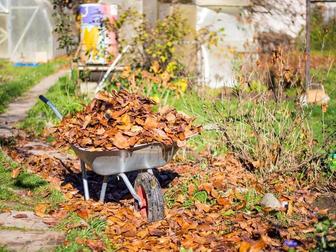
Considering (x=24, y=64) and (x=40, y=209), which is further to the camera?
(x=24, y=64)

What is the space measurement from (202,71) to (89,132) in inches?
276

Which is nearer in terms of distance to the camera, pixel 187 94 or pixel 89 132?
pixel 89 132

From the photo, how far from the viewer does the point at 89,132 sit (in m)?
5.65

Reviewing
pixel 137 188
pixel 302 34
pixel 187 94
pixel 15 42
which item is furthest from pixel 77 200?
pixel 15 42

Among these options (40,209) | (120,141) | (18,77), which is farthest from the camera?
(18,77)

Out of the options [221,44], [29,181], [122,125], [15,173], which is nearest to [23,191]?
[29,181]

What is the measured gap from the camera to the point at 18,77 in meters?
15.6

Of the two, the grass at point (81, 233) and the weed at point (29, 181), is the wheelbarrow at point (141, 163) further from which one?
the weed at point (29, 181)

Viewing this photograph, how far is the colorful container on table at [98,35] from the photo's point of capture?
460 inches

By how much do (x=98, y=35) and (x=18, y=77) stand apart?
449cm

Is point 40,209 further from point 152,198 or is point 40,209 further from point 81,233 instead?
point 152,198

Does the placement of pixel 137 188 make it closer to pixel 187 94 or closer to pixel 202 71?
pixel 187 94

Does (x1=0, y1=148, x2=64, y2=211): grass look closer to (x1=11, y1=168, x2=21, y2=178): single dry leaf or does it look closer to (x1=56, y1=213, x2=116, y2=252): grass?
(x1=11, y1=168, x2=21, y2=178): single dry leaf

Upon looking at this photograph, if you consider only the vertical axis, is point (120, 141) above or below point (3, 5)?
below
